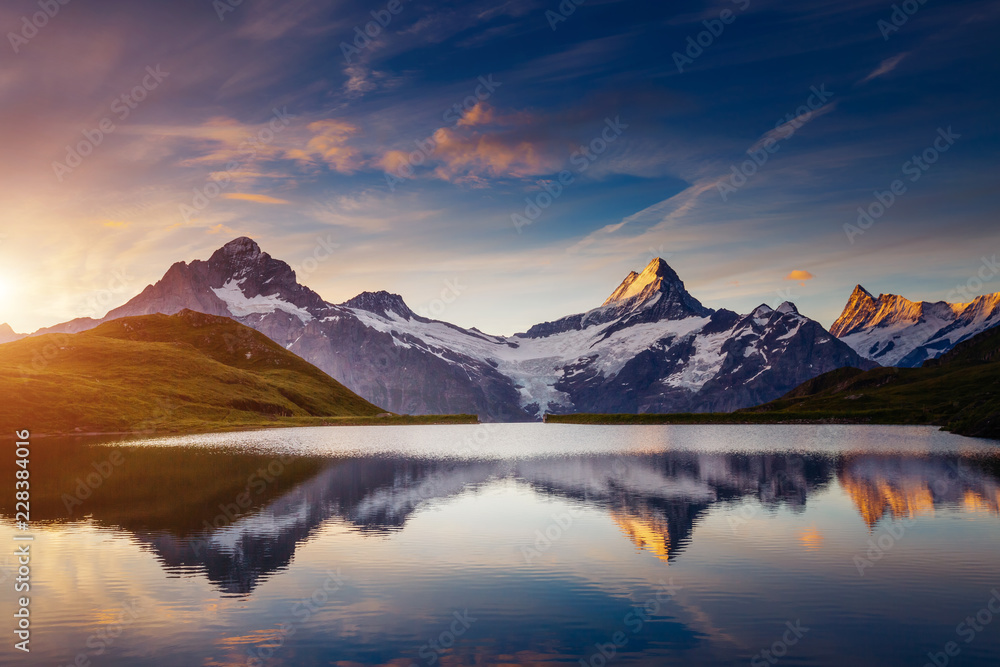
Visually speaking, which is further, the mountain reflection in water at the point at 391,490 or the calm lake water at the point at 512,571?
the mountain reflection in water at the point at 391,490

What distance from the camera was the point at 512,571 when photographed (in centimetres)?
3956

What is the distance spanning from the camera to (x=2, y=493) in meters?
72.4

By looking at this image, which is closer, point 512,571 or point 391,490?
point 512,571

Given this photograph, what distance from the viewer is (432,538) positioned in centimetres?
4888

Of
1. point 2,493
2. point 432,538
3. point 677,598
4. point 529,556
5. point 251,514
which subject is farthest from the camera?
point 2,493

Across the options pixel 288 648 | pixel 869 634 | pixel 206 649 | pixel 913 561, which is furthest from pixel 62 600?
pixel 913 561

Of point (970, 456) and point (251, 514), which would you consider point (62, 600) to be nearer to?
point (251, 514)

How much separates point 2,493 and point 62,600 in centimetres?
4929

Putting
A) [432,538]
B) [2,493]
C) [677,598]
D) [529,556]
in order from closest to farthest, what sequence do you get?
[677,598] → [529,556] → [432,538] → [2,493]

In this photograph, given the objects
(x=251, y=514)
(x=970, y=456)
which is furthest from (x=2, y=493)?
(x=970, y=456)

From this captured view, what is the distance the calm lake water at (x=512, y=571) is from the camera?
27203mm

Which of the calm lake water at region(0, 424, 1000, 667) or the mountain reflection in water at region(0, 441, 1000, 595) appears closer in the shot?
the calm lake water at region(0, 424, 1000, 667)

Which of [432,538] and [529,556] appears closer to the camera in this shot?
[529,556]

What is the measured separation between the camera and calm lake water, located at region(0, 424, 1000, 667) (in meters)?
27.2
